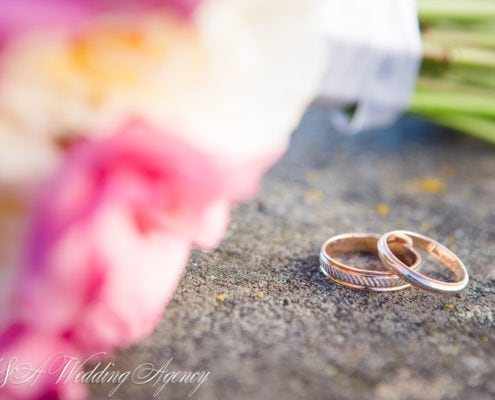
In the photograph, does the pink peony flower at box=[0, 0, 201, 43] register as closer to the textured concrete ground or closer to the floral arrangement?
the floral arrangement

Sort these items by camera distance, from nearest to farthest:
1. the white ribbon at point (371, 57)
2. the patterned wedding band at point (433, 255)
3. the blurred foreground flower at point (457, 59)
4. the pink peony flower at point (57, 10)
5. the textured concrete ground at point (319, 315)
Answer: the pink peony flower at point (57, 10)
the textured concrete ground at point (319, 315)
the patterned wedding band at point (433, 255)
the white ribbon at point (371, 57)
the blurred foreground flower at point (457, 59)

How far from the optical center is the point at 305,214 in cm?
65

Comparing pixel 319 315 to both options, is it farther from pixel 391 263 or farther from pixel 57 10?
pixel 57 10

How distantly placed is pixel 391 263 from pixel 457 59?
1.00 feet

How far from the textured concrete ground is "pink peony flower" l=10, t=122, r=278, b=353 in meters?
0.09

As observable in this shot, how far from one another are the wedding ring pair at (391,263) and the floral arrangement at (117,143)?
0.21 meters

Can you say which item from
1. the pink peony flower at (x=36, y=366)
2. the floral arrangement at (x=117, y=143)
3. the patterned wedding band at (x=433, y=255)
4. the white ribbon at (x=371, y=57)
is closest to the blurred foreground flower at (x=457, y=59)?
the white ribbon at (x=371, y=57)

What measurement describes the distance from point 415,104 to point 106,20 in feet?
1.68

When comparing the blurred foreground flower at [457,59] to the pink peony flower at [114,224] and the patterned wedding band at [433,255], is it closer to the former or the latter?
the patterned wedding band at [433,255]

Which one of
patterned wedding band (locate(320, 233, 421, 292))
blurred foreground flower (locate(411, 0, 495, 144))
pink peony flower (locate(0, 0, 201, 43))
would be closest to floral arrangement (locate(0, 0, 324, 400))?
pink peony flower (locate(0, 0, 201, 43))

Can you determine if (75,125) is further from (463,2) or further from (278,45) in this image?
(463,2)

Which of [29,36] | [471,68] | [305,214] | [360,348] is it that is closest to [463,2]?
[471,68]

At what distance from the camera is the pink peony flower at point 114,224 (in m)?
0.27

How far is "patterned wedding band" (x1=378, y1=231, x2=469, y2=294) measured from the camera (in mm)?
481
